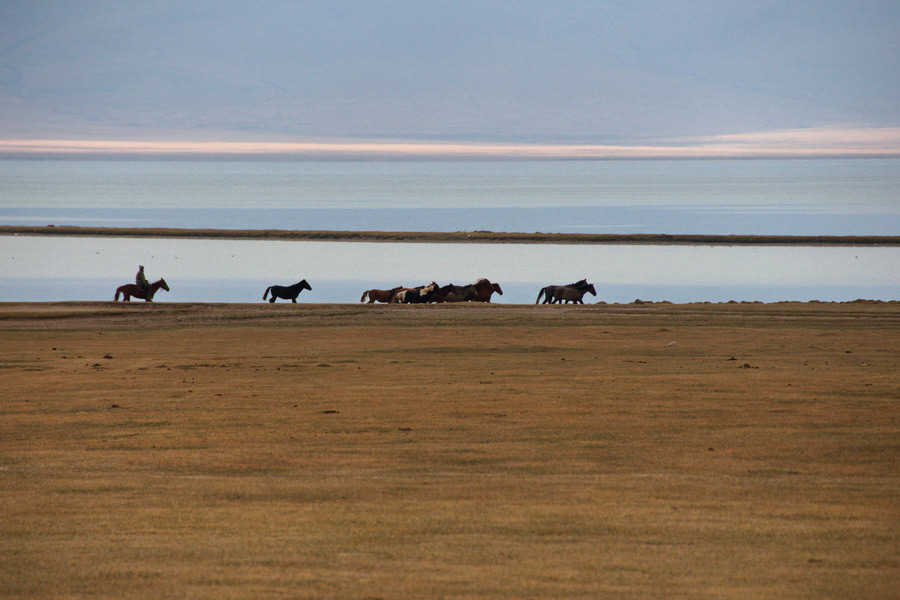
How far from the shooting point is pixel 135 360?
21.5 meters

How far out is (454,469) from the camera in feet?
38.1

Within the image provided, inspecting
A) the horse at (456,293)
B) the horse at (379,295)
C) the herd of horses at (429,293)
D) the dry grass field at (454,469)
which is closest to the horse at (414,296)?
the herd of horses at (429,293)

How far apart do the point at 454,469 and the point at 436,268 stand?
4388 centimetres

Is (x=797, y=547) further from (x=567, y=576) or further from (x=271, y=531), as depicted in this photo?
(x=271, y=531)

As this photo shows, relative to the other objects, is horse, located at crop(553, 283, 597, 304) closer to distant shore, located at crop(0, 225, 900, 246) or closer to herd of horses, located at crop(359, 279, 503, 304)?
herd of horses, located at crop(359, 279, 503, 304)

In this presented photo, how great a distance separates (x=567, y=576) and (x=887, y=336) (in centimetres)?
1866

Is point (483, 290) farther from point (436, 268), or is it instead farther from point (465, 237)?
point (465, 237)

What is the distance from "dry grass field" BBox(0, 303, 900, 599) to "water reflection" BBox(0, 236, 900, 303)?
19822mm

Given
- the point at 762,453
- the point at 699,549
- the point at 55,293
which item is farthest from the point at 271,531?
the point at 55,293

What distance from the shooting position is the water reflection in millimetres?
43000

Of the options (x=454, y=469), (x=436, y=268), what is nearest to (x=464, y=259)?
(x=436, y=268)

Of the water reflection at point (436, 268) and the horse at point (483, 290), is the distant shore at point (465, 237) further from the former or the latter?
the horse at point (483, 290)

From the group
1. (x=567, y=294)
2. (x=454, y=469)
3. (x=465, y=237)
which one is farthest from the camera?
(x=465, y=237)

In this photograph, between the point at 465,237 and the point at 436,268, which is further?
the point at 465,237
